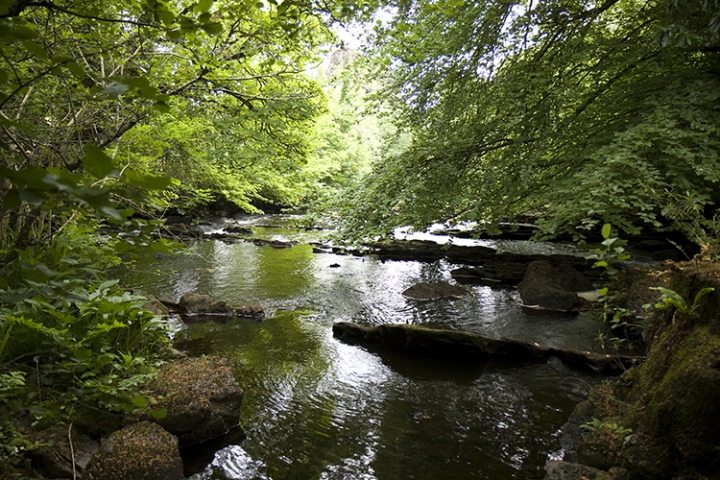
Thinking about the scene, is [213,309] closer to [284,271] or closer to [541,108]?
[284,271]

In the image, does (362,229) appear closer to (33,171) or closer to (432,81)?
(432,81)

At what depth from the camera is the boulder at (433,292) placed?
1055 centimetres

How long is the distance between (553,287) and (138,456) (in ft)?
30.5

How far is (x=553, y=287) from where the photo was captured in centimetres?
991

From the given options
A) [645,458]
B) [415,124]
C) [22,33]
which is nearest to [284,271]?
[415,124]

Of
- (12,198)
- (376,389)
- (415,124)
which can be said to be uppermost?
(415,124)

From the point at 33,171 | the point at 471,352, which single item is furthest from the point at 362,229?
the point at 33,171

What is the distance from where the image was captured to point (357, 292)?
11016mm

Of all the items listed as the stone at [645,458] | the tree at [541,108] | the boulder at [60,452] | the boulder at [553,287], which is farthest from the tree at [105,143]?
the boulder at [553,287]

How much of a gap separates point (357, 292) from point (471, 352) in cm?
457

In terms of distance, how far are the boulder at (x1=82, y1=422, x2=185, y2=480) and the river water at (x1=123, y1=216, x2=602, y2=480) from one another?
0.46 metres

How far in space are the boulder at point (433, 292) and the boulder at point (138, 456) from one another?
7.53m

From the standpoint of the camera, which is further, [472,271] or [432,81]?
[472,271]

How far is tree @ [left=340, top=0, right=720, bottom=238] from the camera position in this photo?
614cm
